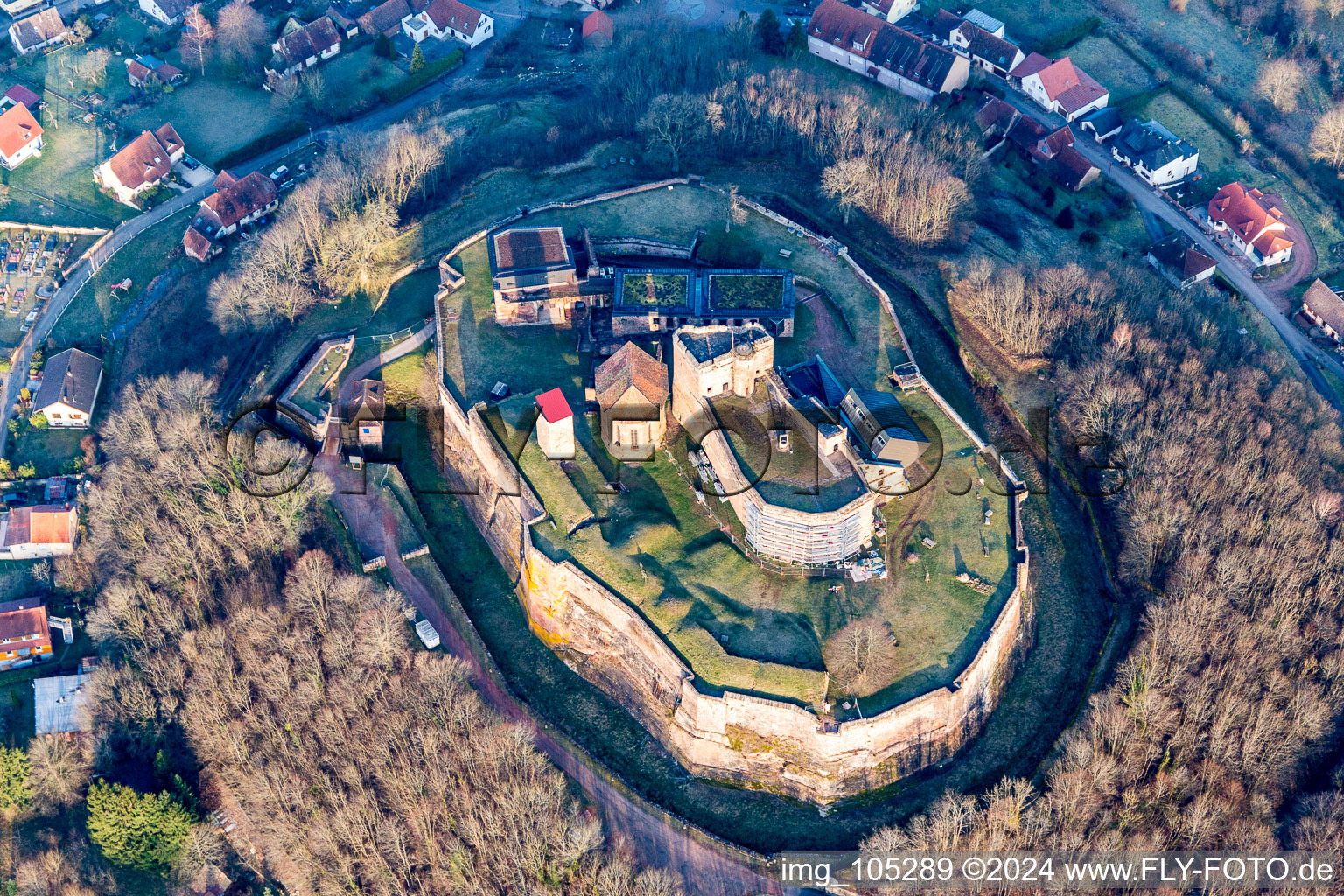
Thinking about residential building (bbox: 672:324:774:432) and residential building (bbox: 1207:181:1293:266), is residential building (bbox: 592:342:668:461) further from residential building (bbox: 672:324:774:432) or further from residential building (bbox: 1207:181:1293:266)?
residential building (bbox: 1207:181:1293:266)

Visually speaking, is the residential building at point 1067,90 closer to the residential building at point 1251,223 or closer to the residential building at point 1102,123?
the residential building at point 1102,123

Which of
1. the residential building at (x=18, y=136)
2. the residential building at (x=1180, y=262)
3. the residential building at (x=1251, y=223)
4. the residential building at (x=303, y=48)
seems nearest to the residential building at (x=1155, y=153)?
the residential building at (x=1251, y=223)

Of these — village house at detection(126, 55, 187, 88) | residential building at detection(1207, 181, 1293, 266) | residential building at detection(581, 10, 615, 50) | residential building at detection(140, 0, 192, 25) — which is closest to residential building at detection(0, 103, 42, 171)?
village house at detection(126, 55, 187, 88)

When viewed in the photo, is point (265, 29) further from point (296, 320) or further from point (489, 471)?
point (489, 471)

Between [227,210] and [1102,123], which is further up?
[1102,123]

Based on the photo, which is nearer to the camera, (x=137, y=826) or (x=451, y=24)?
(x=137, y=826)

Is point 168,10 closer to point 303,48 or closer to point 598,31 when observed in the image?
point 303,48

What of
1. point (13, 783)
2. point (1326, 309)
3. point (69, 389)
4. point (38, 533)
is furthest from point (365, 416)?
point (1326, 309)
